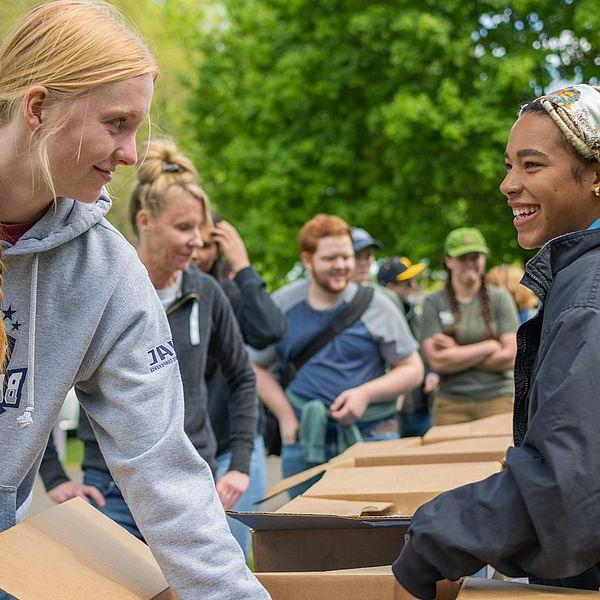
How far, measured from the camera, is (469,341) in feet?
20.5

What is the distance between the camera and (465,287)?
6.39 m

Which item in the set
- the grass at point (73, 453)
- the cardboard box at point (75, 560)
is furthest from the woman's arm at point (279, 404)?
the grass at point (73, 453)

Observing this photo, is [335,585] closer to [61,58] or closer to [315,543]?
[315,543]

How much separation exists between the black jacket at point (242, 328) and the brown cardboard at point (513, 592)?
216cm

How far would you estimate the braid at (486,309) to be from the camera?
621 centimetres

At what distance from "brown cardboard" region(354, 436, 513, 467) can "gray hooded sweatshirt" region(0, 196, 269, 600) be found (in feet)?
4.09

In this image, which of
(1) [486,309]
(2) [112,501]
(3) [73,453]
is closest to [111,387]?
(2) [112,501]

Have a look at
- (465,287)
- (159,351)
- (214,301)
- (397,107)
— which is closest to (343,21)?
(397,107)

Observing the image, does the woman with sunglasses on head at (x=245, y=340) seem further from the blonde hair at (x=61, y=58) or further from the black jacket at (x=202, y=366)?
the blonde hair at (x=61, y=58)

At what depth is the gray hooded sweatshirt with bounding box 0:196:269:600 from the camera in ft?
6.26

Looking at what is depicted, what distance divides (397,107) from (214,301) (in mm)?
13225

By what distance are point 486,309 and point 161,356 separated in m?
4.49

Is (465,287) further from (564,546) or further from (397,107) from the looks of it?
(397,107)

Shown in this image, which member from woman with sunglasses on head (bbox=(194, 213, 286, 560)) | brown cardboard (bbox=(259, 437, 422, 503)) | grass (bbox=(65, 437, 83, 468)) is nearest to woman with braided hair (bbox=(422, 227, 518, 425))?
woman with sunglasses on head (bbox=(194, 213, 286, 560))
